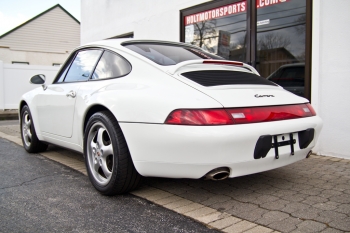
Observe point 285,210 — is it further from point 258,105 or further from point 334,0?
point 334,0

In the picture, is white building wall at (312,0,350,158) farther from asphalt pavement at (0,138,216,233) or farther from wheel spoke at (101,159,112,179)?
wheel spoke at (101,159,112,179)

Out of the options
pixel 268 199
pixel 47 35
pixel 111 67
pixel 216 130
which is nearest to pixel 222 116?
pixel 216 130

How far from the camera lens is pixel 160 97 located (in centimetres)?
269

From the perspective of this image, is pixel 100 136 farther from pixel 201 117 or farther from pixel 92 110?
pixel 201 117

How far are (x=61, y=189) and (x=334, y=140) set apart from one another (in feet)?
11.4

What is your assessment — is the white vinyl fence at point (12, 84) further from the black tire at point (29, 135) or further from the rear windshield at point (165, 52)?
the rear windshield at point (165, 52)

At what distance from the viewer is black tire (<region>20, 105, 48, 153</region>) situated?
4824 millimetres

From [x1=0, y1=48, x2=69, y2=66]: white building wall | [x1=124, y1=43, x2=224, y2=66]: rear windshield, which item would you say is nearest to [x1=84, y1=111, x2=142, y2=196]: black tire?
[x1=124, y1=43, x2=224, y2=66]: rear windshield

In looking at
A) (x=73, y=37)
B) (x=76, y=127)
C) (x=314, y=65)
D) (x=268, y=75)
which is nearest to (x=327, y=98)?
(x=314, y=65)

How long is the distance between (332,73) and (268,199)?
96.9 inches

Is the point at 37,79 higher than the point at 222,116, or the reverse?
the point at 37,79

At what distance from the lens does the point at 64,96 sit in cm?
386

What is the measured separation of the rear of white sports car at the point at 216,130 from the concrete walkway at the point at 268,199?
318mm

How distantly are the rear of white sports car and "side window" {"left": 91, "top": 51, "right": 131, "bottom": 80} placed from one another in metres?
0.39
